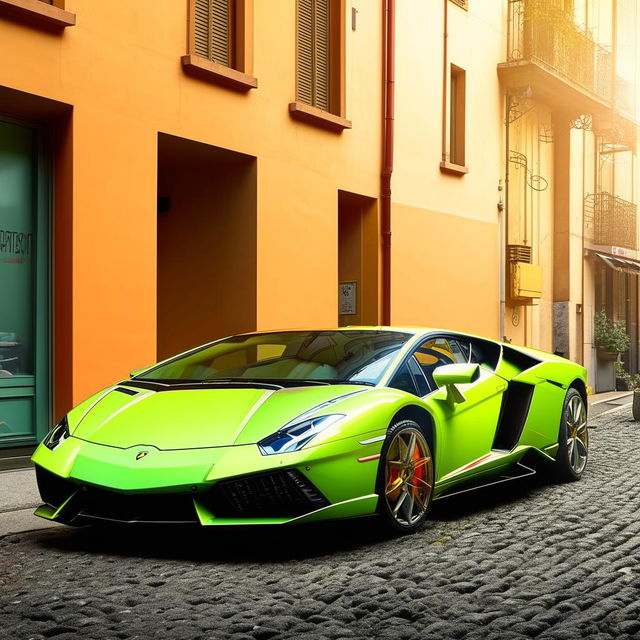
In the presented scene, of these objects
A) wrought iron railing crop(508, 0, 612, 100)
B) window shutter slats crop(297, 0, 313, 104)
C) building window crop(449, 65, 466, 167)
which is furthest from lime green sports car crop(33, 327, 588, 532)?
wrought iron railing crop(508, 0, 612, 100)

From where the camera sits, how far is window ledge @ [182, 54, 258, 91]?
10.9 m

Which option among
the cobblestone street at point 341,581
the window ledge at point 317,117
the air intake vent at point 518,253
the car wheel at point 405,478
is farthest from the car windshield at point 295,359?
the air intake vent at point 518,253

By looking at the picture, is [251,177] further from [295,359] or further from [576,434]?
[295,359]

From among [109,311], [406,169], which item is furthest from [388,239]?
[109,311]

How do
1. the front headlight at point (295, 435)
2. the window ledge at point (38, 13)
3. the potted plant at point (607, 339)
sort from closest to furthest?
the front headlight at point (295, 435)
the window ledge at point (38, 13)
the potted plant at point (607, 339)

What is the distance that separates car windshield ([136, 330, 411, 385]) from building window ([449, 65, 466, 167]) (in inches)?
416

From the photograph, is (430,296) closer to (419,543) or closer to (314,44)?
(314,44)

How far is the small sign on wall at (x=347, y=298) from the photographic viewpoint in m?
14.6

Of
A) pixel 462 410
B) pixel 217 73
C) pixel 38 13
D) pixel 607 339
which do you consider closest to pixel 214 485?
pixel 462 410

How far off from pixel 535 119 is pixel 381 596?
16.9 metres

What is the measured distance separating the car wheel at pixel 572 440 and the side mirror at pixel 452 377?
1.70m

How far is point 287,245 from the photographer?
12.6 m

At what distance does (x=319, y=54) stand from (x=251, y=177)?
2452 mm

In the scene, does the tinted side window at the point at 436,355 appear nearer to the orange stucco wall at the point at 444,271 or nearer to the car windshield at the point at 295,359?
the car windshield at the point at 295,359
